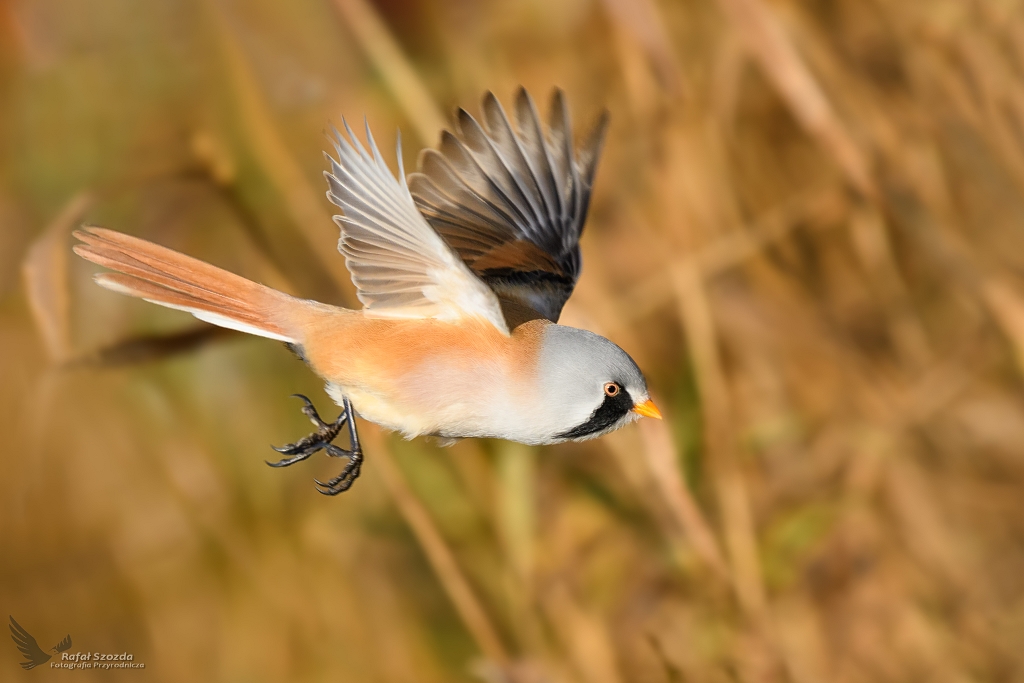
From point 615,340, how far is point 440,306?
33.6 inches

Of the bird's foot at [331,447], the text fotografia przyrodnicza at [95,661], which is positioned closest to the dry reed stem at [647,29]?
the bird's foot at [331,447]

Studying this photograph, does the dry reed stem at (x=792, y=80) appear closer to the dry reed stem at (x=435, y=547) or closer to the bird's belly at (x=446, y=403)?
the bird's belly at (x=446, y=403)

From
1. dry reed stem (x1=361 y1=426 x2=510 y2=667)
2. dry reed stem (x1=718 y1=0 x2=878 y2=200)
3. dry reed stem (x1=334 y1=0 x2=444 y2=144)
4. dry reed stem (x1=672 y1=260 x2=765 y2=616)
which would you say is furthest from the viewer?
dry reed stem (x1=672 y1=260 x2=765 y2=616)

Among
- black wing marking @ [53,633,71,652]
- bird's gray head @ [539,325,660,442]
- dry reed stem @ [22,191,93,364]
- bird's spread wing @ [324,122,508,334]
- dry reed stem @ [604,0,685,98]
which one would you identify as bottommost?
black wing marking @ [53,633,71,652]

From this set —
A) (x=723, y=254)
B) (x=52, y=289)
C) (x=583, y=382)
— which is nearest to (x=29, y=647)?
(x=52, y=289)

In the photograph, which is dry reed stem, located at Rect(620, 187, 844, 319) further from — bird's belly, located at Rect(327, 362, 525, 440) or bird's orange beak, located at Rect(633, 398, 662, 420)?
bird's belly, located at Rect(327, 362, 525, 440)

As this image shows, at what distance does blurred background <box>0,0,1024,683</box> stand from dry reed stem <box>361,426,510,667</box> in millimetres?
11

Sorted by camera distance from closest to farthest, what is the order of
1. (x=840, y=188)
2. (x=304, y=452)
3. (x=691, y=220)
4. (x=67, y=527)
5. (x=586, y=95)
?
(x=304, y=452) < (x=67, y=527) < (x=691, y=220) < (x=840, y=188) < (x=586, y=95)

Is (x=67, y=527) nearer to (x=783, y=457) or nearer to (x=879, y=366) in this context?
(x=783, y=457)

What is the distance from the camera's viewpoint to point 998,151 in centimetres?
225

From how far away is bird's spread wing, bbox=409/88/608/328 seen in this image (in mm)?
1663

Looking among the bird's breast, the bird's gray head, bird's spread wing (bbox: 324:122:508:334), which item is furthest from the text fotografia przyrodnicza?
the bird's gray head

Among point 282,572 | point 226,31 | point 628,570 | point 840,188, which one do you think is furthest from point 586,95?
point 282,572

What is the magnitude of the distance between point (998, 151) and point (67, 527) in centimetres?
270
